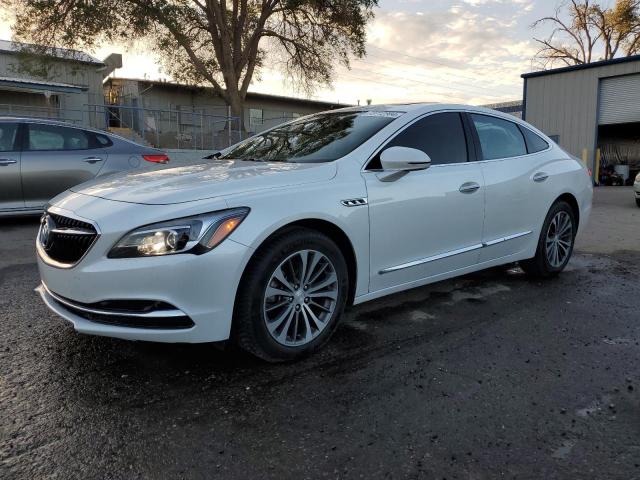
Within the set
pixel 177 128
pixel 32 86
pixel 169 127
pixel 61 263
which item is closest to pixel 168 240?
pixel 61 263

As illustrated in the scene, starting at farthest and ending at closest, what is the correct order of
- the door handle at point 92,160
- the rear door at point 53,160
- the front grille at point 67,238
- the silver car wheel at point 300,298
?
the door handle at point 92,160, the rear door at point 53,160, the silver car wheel at point 300,298, the front grille at point 67,238

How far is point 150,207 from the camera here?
2557 mm

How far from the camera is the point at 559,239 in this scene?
486 centimetres

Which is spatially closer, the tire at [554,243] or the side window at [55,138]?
the tire at [554,243]

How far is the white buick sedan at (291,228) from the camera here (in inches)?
98.5

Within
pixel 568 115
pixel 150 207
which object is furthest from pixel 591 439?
pixel 568 115

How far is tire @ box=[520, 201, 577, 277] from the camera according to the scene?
4.68 meters

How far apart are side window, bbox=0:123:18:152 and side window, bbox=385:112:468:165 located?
18.4ft

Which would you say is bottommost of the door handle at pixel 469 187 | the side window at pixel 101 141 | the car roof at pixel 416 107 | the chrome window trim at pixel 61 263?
the chrome window trim at pixel 61 263

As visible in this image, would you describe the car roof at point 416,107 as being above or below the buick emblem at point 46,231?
above

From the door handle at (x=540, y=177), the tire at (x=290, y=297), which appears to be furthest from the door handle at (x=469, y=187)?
the tire at (x=290, y=297)

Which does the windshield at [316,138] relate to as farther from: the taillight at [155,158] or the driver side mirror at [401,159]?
the taillight at [155,158]

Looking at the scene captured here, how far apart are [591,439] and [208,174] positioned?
95.4 inches

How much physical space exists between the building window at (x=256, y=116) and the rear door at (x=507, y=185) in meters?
25.8
